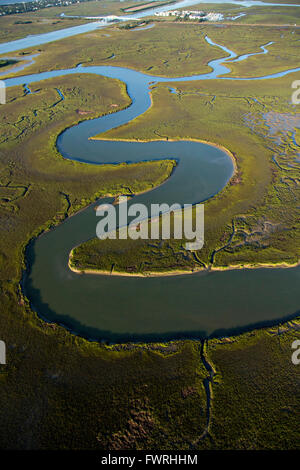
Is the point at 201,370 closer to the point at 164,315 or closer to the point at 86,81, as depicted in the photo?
the point at 164,315

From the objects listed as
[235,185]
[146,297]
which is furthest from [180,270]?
[235,185]

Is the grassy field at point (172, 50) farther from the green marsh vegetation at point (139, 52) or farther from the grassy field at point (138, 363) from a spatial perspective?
the grassy field at point (138, 363)

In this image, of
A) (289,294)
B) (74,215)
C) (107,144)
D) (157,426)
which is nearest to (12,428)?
(157,426)

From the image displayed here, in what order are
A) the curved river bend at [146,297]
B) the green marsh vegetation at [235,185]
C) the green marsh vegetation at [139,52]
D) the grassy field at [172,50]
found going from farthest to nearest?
the green marsh vegetation at [139,52], the grassy field at [172,50], the green marsh vegetation at [235,185], the curved river bend at [146,297]

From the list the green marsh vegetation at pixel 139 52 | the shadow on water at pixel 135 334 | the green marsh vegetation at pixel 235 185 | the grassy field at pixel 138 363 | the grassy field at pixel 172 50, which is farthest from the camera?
the green marsh vegetation at pixel 139 52

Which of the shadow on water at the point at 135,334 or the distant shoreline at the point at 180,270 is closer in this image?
the shadow on water at the point at 135,334

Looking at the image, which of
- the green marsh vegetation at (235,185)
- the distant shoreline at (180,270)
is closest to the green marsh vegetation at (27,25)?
the green marsh vegetation at (235,185)

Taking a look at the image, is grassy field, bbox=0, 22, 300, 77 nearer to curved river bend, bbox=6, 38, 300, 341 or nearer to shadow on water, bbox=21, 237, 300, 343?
curved river bend, bbox=6, 38, 300, 341

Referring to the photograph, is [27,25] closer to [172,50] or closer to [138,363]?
[172,50]

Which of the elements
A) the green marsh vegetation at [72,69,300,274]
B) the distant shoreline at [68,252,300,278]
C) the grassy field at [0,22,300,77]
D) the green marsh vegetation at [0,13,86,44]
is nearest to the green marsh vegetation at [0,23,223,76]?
the grassy field at [0,22,300,77]

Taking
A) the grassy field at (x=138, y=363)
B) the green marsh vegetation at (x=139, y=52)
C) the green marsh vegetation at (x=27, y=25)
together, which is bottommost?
the grassy field at (x=138, y=363)
